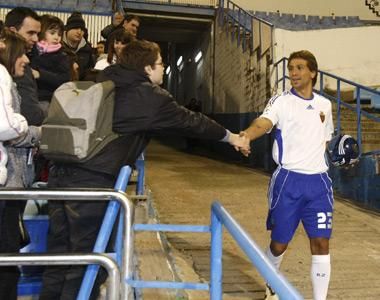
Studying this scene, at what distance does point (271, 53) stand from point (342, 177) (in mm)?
3875

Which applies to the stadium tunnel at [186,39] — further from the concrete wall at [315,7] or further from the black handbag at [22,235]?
the black handbag at [22,235]

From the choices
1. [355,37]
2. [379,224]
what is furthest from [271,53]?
[379,224]

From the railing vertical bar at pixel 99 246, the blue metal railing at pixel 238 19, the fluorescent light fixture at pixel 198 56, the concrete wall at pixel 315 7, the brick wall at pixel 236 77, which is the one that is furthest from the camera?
the fluorescent light fixture at pixel 198 56

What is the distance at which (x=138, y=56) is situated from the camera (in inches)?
90.4

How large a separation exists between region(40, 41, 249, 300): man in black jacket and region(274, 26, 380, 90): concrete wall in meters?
8.38

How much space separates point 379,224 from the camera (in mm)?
5227

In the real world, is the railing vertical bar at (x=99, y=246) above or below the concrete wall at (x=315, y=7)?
below

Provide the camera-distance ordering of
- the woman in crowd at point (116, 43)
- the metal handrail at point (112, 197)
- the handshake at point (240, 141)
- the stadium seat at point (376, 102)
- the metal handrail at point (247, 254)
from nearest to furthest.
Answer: the metal handrail at point (247, 254) < the metal handrail at point (112, 197) < the handshake at point (240, 141) < the woman in crowd at point (116, 43) < the stadium seat at point (376, 102)

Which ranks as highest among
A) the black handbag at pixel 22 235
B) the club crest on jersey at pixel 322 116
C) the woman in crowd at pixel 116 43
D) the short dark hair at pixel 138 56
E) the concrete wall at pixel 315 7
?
the concrete wall at pixel 315 7

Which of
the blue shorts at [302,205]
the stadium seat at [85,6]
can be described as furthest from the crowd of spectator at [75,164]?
the stadium seat at [85,6]

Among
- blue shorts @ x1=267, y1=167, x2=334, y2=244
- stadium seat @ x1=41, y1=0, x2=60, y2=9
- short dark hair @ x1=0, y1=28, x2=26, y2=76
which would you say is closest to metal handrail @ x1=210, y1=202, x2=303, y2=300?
blue shorts @ x1=267, y1=167, x2=334, y2=244

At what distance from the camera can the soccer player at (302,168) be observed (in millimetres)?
2758

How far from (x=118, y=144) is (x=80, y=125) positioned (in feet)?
0.65

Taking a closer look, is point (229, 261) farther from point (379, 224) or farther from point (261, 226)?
point (379, 224)
